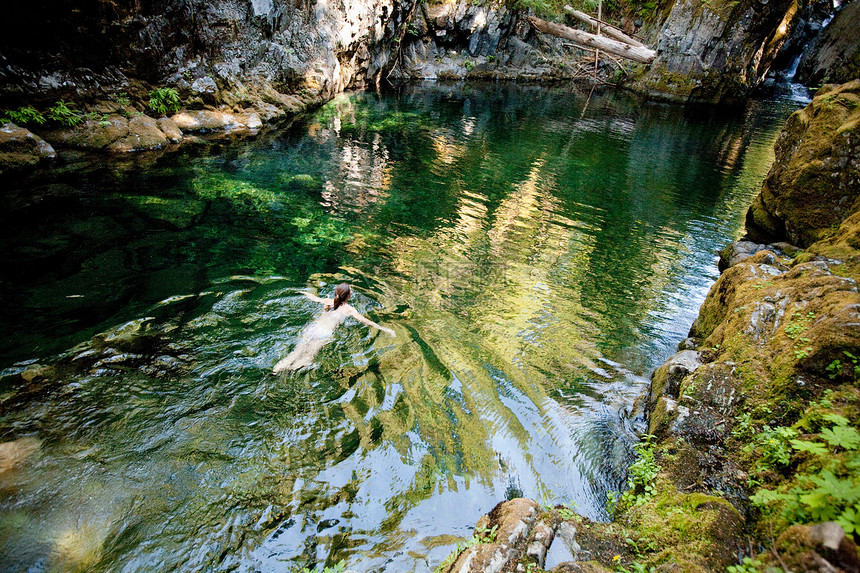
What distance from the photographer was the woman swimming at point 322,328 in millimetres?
5793

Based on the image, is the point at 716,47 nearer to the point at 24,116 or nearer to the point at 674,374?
the point at 674,374

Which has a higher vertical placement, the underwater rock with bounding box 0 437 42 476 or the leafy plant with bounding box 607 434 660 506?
the leafy plant with bounding box 607 434 660 506

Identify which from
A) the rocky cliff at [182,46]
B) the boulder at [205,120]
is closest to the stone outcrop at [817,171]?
the boulder at [205,120]

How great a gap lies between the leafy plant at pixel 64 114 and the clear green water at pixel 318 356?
147 cm

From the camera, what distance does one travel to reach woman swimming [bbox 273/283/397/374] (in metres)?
5.79

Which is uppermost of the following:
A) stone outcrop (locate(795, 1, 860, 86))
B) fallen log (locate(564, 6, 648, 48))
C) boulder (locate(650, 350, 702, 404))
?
stone outcrop (locate(795, 1, 860, 86))

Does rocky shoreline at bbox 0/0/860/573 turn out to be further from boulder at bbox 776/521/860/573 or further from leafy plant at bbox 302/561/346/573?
leafy plant at bbox 302/561/346/573

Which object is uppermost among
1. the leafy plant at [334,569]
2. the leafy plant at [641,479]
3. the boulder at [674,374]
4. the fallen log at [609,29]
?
the fallen log at [609,29]

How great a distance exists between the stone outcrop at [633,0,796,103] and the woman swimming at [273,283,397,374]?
32.4 metres

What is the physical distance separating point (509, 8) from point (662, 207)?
29.1m

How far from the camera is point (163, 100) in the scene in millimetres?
14852

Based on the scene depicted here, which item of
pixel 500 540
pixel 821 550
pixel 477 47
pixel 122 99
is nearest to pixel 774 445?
pixel 821 550

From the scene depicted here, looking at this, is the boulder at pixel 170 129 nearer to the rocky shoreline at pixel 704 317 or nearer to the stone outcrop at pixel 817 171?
the rocky shoreline at pixel 704 317

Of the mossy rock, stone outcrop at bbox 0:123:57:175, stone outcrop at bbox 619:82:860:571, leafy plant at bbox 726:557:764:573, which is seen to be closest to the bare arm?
stone outcrop at bbox 619:82:860:571
